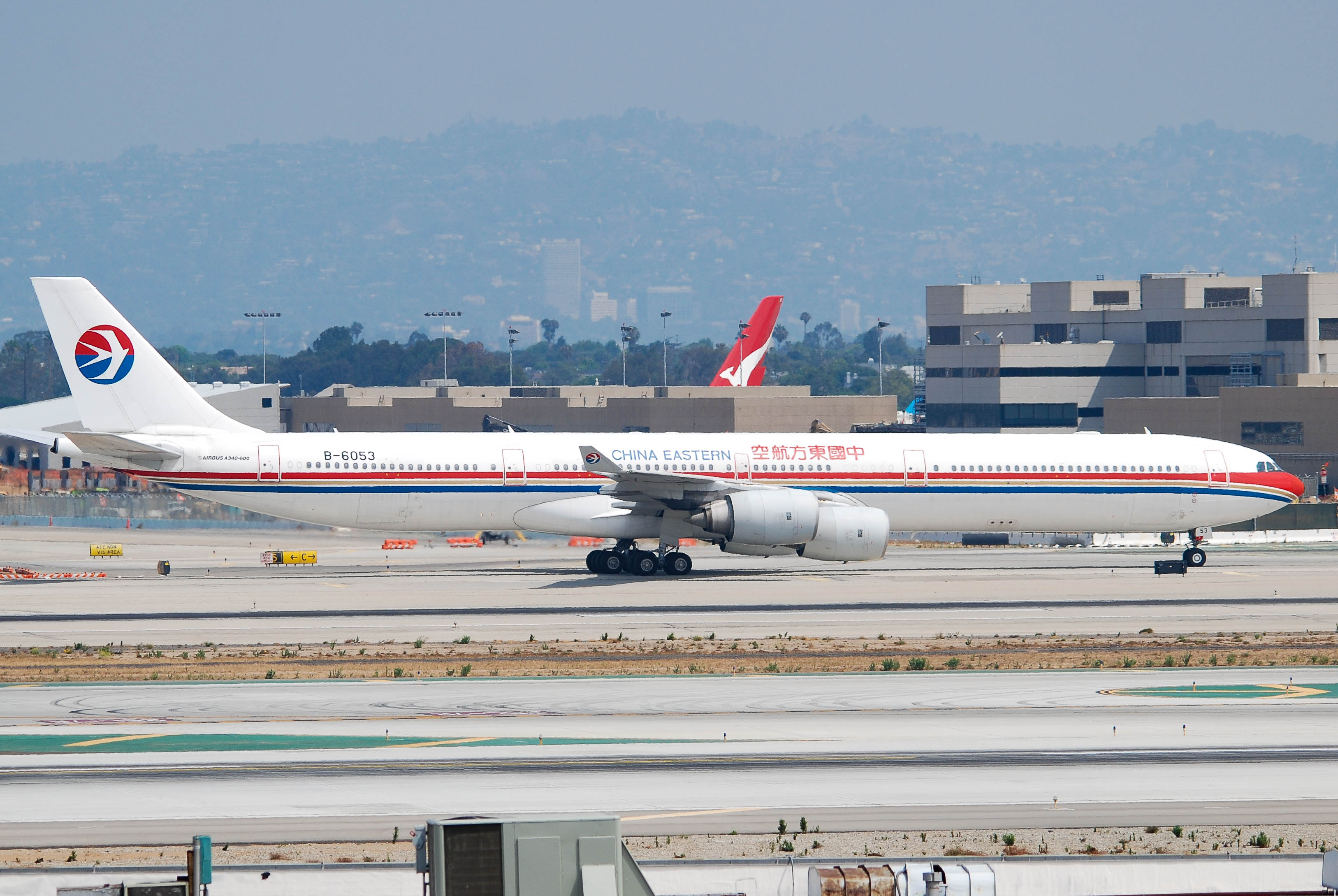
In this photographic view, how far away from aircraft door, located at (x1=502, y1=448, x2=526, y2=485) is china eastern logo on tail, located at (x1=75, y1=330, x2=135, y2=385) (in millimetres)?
11273

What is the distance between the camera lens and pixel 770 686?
26.9 metres

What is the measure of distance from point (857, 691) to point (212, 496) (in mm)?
25467

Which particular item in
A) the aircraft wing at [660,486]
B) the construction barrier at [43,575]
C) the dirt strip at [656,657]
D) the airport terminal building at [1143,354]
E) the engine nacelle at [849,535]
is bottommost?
the dirt strip at [656,657]

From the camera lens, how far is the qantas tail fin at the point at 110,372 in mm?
45094

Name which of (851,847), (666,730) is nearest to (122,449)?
(666,730)

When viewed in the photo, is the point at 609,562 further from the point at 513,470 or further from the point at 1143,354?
the point at 1143,354

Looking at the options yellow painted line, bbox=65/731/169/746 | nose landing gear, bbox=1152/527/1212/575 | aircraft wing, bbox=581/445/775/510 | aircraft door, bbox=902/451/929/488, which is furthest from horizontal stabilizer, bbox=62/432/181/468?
nose landing gear, bbox=1152/527/1212/575

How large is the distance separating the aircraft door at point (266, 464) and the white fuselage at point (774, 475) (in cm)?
3

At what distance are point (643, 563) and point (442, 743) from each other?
81.1 feet

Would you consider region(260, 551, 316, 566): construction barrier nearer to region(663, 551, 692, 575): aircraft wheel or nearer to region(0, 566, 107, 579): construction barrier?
region(0, 566, 107, 579): construction barrier

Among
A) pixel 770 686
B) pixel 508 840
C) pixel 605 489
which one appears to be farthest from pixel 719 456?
pixel 508 840

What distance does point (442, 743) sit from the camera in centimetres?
2205

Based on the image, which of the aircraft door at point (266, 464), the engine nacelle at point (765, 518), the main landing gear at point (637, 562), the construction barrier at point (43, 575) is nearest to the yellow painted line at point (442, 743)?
the engine nacelle at point (765, 518)

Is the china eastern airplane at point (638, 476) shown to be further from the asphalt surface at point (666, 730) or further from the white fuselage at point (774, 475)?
the asphalt surface at point (666, 730)
